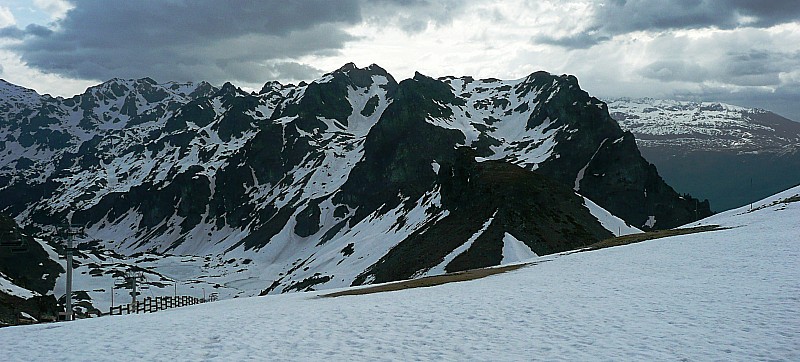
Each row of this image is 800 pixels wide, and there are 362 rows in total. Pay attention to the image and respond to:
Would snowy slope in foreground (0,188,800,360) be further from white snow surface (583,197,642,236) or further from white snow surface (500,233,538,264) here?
white snow surface (583,197,642,236)

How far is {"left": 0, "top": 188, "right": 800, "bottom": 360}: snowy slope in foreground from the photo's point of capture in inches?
823

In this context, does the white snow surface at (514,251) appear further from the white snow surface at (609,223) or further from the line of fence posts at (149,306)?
the line of fence posts at (149,306)

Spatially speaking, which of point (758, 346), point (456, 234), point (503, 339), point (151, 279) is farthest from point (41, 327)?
point (151, 279)

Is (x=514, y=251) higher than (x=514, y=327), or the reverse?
(x=514, y=251)

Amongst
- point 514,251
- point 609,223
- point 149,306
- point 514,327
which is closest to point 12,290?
point 149,306

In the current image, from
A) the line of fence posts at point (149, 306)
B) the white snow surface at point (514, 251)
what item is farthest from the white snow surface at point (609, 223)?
the line of fence posts at point (149, 306)

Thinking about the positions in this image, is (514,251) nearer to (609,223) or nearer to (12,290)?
(609,223)

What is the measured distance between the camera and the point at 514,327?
81.6ft

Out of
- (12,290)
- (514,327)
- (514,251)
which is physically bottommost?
(514,327)

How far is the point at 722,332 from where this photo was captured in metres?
21.5

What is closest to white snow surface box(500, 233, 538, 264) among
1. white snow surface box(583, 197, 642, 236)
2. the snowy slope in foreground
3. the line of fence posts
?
white snow surface box(583, 197, 642, 236)

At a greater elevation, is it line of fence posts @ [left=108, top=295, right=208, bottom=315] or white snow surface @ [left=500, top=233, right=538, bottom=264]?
white snow surface @ [left=500, top=233, right=538, bottom=264]

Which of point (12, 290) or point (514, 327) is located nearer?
point (514, 327)

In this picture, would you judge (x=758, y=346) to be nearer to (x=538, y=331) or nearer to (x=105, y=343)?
(x=538, y=331)
